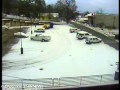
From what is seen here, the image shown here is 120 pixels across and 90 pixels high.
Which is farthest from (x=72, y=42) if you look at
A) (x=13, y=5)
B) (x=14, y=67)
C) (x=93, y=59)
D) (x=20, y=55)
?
(x=13, y=5)

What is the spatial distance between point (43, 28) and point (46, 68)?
1.83 feet

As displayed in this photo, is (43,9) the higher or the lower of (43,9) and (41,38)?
the higher

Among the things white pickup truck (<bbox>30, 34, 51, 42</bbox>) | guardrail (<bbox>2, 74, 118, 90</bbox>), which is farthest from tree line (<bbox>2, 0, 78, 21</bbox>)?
guardrail (<bbox>2, 74, 118, 90</bbox>)

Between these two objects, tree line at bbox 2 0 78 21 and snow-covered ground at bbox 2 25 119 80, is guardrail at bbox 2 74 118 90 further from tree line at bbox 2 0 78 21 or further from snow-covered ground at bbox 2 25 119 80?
tree line at bbox 2 0 78 21

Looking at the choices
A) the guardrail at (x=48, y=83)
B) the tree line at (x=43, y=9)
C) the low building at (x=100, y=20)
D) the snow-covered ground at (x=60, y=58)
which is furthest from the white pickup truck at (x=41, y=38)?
the guardrail at (x=48, y=83)

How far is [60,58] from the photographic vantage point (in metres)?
2.96

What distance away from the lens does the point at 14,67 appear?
2.37 meters

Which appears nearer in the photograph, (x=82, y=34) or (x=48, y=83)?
(x=48, y=83)

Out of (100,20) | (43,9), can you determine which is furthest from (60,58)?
(43,9)

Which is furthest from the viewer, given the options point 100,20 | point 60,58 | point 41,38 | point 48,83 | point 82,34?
point 60,58

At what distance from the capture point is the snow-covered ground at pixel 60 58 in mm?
2404

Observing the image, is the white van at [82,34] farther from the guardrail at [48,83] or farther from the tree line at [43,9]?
the guardrail at [48,83]

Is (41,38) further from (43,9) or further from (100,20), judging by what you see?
(100,20)

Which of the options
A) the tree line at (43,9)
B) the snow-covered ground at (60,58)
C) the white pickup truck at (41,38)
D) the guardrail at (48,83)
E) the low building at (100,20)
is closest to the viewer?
the guardrail at (48,83)
